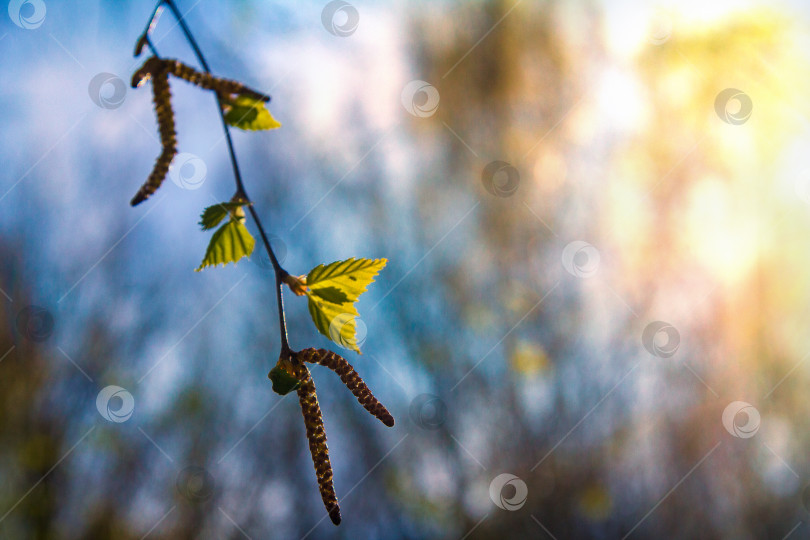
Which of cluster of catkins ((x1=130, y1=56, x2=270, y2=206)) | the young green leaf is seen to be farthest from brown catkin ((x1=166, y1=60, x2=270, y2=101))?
the young green leaf

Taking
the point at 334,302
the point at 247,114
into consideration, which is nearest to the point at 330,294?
the point at 334,302

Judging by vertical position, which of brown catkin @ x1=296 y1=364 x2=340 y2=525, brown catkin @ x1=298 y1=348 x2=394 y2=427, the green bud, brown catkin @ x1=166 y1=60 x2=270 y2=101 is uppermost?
brown catkin @ x1=166 y1=60 x2=270 y2=101

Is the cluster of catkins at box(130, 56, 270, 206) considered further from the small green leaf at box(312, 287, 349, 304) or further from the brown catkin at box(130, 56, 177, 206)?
the small green leaf at box(312, 287, 349, 304)

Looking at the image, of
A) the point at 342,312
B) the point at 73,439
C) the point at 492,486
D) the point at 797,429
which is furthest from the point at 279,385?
the point at 797,429

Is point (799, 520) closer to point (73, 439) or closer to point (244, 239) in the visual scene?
point (244, 239)

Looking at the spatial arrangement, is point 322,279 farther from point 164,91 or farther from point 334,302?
point 164,91

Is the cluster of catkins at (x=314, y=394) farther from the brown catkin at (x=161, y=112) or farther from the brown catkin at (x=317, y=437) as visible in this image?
the brown catkin at (x=161, y=112)
